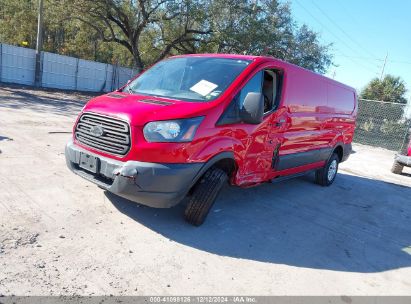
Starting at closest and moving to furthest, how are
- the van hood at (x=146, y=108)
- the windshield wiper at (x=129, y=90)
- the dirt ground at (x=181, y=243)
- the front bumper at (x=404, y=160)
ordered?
the dirt ground at (x=181, y=243) < the van hood at (x=146, y=108) < the windshield wiper at (x=129, y=90) < the front bumper at (x=404, y=160)

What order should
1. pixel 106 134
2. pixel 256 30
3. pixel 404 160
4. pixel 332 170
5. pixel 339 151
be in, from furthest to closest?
pixel 256 30 < pixel 404 160 < pixel 339 151 < pixel 332 170 < pixel 106 134

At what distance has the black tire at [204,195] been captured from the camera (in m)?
4.29

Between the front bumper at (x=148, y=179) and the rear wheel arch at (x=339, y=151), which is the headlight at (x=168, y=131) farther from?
the rear wheel arch at (x=339, y=151)

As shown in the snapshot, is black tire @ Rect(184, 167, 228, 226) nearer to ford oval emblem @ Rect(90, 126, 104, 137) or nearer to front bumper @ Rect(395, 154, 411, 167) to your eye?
ford oval emblem @ Rect(90, 126, 104, 137)

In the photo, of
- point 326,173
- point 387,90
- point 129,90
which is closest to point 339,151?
point 326,173

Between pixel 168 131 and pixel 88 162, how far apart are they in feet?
3.44

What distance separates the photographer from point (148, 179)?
12.6 ft

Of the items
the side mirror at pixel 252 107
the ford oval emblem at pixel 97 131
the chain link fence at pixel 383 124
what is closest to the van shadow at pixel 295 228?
the ford oval emblem at pixel 97 131

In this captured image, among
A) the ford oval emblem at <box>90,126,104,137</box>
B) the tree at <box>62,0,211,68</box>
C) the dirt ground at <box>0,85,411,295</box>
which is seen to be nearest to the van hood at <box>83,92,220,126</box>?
the ford oval emblem at <box>90,126,104,137</box>

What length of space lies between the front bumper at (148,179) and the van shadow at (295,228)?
488 millimetres

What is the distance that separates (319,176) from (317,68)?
2362cm

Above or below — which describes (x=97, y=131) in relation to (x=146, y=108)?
below

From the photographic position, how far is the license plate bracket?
4.16m

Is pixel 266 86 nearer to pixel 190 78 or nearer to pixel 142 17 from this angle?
pixel 190 78
